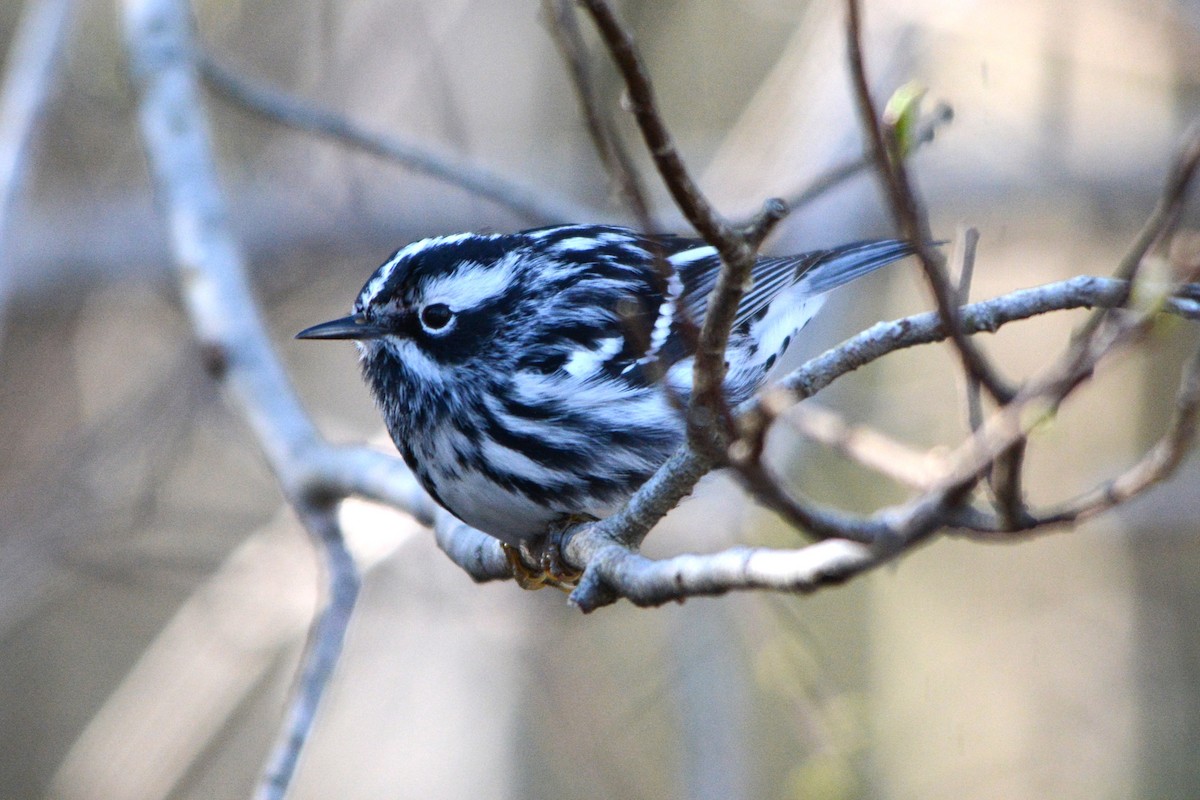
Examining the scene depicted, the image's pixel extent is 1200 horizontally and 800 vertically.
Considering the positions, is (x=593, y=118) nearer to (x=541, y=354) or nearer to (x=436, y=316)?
(x=541, y=354)

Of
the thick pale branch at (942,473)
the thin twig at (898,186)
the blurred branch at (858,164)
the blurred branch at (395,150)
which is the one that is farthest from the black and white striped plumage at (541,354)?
the thin twig at (898,186)

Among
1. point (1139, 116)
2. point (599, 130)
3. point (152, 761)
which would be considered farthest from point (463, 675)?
point (599, 130)

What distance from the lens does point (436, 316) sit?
12.5ft

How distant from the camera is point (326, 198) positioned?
27.7ft

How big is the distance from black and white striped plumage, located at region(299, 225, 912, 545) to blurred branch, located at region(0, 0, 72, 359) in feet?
4.97

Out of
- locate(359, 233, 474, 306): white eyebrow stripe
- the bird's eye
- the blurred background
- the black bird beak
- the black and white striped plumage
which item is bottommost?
the blurred background

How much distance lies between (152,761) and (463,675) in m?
2.47

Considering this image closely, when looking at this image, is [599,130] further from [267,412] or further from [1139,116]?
[1139,116]

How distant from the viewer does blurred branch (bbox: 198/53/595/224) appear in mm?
5312

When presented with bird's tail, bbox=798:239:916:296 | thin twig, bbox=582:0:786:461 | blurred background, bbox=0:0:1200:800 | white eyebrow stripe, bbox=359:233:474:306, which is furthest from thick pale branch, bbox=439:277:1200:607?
blurred background, bbox=0:0:1200:800

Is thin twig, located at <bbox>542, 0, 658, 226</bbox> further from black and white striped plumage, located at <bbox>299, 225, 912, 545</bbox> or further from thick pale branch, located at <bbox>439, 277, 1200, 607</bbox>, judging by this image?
black and white striped plumage, located at <bbox>299, 225, 912, 545</bbox>

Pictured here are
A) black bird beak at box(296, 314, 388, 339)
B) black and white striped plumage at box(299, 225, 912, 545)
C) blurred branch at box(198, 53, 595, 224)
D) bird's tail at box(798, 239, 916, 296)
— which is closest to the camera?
black and white striped plumage at box(299, 225, 912, 545)

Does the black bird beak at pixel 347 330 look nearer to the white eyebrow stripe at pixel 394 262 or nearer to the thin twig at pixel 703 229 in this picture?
the white eyebrow stripe at pixel 394 262

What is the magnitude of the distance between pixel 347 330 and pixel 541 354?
0.58m
